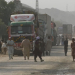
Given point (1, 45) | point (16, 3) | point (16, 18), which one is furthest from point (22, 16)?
point (16, 3)

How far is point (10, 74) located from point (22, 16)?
18.5 m

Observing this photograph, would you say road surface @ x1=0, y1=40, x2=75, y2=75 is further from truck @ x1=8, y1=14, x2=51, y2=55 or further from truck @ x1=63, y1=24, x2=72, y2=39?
truck @ x1=63, y1=24, x2=72, y2=39

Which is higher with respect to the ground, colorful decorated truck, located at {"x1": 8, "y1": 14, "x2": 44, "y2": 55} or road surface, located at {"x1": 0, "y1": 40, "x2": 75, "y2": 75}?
colorful decorated truck, located at {"x1": 8, "y1": 14, "x2": 44, "y2": 55}

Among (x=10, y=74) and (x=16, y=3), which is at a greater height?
(x=16, y=3)

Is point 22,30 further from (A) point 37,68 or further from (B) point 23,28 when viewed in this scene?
(A) point 37,68

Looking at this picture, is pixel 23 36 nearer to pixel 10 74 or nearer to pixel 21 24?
pixel 21 24

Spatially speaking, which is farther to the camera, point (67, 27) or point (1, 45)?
point (67, 27)

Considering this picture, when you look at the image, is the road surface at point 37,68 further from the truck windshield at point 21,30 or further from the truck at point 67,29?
the truck at point 67,29

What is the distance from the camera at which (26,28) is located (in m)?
31.8

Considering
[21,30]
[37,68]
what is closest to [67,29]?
[21,30]

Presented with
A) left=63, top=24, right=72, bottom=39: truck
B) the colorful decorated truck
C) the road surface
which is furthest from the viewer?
left=63, top=24, right=72, bottom=39: truck

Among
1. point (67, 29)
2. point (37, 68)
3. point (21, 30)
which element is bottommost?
point (37, 68)

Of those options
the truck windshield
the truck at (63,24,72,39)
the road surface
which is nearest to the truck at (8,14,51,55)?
the truck windshield

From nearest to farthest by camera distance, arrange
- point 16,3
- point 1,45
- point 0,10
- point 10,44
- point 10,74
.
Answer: point 10,74, point 10,44, point 1,45, point 0,10, point 16,3
